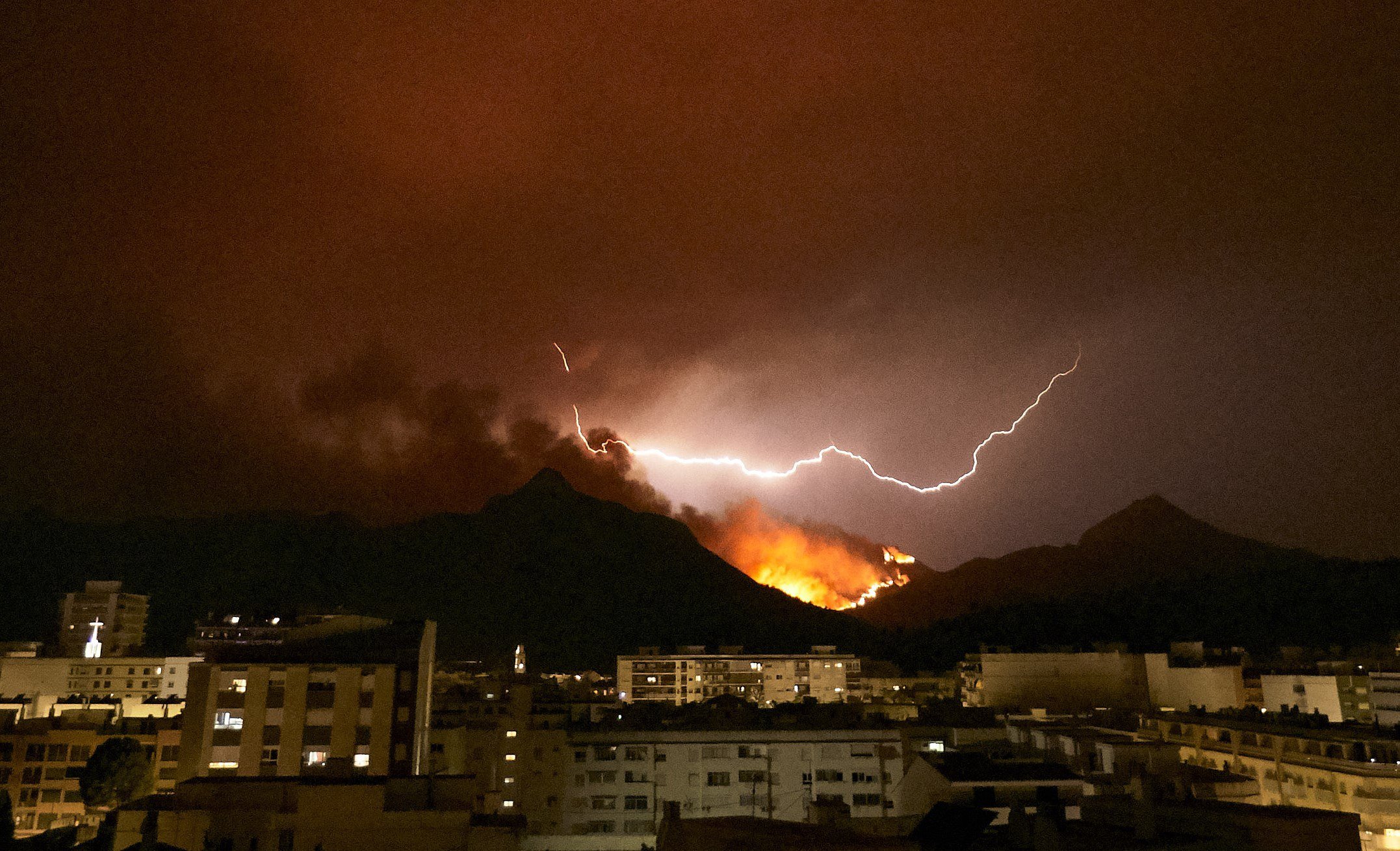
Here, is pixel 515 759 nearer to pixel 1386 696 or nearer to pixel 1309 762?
pixel 1309 762

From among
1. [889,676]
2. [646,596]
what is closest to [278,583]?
[646,596]

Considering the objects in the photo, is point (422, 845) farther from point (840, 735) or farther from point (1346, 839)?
point (840, 735)

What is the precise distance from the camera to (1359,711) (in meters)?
50.8

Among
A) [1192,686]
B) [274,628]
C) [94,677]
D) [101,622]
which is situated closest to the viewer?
[274,628]

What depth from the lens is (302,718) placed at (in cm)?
3747

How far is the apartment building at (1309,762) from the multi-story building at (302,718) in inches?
1192

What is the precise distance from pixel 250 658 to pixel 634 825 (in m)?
17.1

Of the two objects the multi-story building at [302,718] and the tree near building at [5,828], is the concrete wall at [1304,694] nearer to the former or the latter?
the multi-story building at [302,718]

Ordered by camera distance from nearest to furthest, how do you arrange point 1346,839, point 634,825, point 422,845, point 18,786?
point 1346,839 < point 422,845 < point 634,825 < point 18,786

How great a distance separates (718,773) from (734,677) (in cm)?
4133

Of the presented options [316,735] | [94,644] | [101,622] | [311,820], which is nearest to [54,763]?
[316,735]

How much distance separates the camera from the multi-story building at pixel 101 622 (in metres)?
88.1

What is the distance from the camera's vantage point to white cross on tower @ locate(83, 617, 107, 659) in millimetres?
84875

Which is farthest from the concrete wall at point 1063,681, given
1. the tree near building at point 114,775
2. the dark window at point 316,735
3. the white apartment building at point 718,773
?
the tree near building at point 114,775
